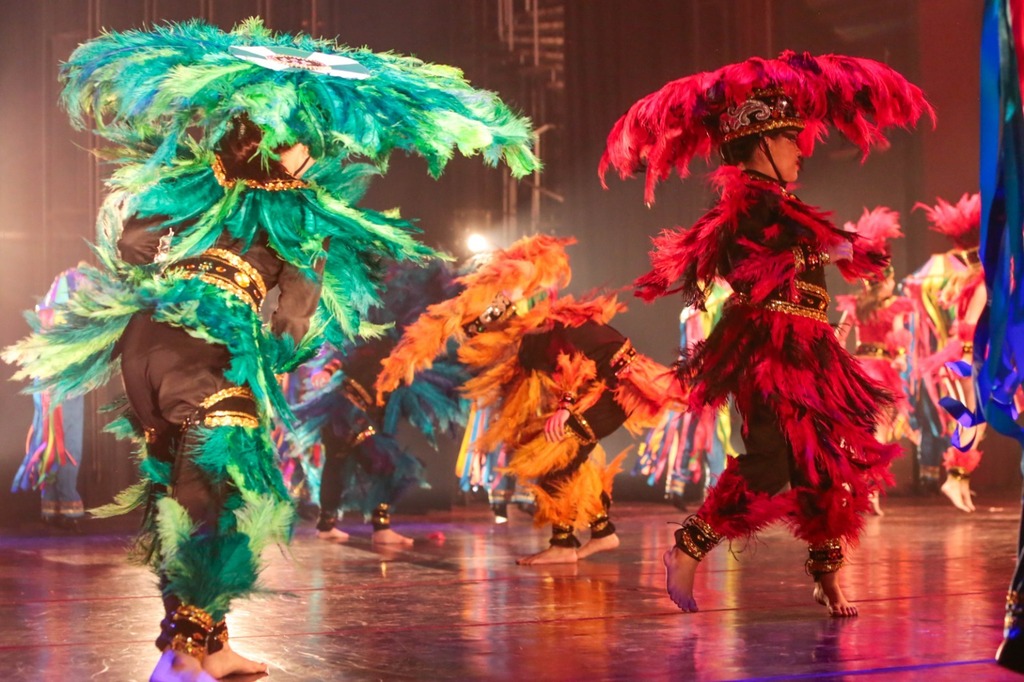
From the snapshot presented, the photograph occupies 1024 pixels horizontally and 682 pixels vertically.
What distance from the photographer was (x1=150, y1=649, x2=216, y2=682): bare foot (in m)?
2.59

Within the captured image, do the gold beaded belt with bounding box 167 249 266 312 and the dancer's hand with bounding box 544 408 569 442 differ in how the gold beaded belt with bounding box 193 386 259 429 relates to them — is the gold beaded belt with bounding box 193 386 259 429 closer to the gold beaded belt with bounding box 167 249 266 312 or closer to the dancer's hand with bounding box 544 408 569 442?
the gold beaded belt with bounding box 167 249 266 312

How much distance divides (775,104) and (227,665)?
2.25 m

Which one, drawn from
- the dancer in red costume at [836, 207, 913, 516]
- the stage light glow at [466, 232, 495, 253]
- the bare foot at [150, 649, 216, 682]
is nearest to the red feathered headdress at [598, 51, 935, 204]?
the bare foot at [150, 649, 216, 682]

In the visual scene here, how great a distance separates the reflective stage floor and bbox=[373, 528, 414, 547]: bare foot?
0.52 ft

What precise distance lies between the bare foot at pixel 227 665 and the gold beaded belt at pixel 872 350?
5.64 meters

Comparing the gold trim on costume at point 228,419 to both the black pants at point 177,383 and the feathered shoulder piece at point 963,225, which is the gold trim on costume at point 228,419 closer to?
the black pants at point 177,383

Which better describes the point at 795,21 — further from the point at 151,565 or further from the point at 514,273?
the point at 151,565

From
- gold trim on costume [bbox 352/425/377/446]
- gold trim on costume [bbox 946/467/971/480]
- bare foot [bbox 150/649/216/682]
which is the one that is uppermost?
gold trim on costume [bbox 352/425/377/446]

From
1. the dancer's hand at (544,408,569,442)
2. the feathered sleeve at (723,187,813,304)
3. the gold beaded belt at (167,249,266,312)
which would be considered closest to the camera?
the gold beaded belt at (167,249,266,312)

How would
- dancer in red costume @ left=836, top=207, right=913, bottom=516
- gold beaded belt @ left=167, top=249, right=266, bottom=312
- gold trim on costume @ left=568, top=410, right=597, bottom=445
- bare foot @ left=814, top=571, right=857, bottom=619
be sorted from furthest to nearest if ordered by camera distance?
dancer in red costume @ left=836, top=207, right=913, bottom=516 → gold trim on costume @ left=568, top=410, right=597, bottom=445 → bare foot @ left=814, top=571, right=857, bottom=619 → gold beaded belt @ left=167, top=249, right=266, bottom=312

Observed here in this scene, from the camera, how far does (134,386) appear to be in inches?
107

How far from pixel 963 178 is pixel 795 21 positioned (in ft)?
5.87

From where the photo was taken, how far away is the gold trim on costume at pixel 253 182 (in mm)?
2770

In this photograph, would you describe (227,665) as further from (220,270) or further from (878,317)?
(878,317)
